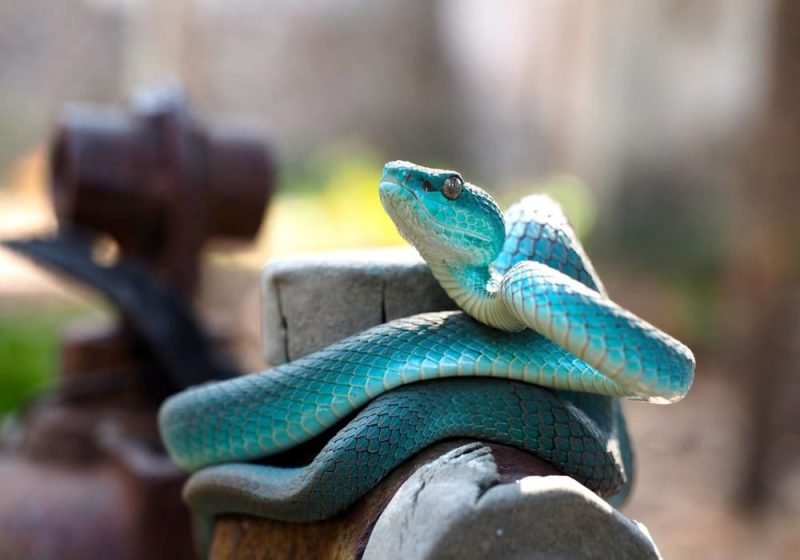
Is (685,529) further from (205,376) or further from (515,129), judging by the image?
(515,129)

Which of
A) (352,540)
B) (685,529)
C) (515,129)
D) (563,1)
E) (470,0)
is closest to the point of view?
(352,540)

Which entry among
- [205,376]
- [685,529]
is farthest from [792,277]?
[205,376]

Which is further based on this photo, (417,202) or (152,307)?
(152,307)

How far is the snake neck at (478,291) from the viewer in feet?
4.90

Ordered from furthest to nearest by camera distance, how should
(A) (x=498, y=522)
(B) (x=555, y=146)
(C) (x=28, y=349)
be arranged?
(B) (x=555, y=146) < (C) (x=28, y=349) < (A) (x=498, y=522)

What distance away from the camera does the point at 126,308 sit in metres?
3.03

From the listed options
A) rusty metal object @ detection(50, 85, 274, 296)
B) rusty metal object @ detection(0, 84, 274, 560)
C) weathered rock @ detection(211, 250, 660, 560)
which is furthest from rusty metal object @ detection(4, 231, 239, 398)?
weathered rock @ detection(211, 250, 660, 560)

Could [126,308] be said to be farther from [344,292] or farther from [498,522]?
[498,522]

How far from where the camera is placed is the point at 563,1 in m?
12.4

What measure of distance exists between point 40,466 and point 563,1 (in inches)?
412

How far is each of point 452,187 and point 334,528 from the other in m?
0.51

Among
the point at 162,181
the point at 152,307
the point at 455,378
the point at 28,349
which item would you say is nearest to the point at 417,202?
the point at 455,378

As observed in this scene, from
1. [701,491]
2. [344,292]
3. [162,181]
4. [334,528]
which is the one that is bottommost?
[701,491]

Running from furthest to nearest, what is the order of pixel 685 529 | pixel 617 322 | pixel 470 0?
1. pixel 470 0
2. pixel 685 529
3. pixel 617 322
